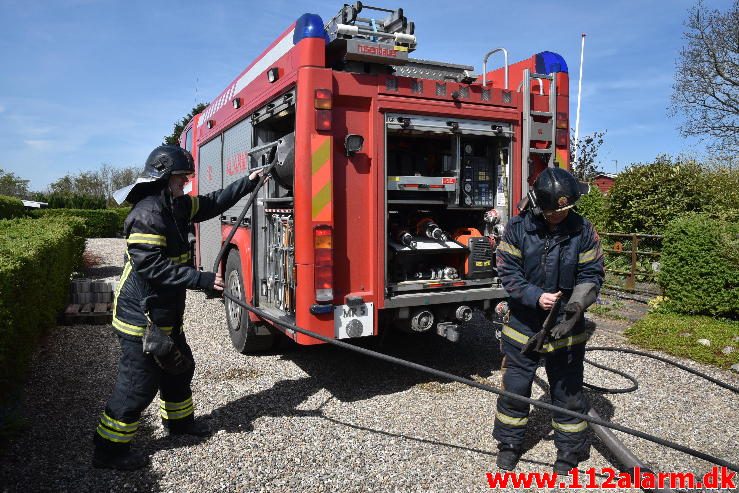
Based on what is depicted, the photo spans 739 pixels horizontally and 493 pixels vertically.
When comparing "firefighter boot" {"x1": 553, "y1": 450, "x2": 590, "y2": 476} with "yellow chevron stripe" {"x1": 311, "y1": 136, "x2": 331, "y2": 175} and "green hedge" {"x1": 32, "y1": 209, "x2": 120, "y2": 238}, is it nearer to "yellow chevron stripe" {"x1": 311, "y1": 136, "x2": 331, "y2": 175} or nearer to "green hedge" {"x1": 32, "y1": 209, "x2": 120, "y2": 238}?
"yellow chevron stripe" {"x1": 311, "y1": 136, "x2": 331, "y2": 175}

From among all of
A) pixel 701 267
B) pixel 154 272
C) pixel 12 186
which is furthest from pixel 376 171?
pixel 12 186

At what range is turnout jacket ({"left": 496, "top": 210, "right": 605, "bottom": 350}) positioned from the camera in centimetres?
321

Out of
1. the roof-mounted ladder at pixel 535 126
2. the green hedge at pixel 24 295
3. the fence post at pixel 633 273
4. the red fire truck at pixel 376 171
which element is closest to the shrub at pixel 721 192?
the fence post at pixel 633 273

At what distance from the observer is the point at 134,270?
3.33 m

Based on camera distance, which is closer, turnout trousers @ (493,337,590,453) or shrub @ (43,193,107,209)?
turnout trousers @ (493,337,590,453)

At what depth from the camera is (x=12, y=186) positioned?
5353 cm

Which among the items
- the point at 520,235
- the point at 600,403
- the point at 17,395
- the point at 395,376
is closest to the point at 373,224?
the point at 520,235

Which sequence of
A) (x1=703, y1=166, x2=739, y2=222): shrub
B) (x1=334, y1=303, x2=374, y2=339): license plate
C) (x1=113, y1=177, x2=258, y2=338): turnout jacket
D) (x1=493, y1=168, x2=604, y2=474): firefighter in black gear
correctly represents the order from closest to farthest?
(x1=493, y1=168, x2=604, y2=474): firefighter in black gear → (x1=113, y1=177, x2=258, y2=338): turnout jacket → (x1=334, y1=303, x2=374, y2=339): license plate → (x1=703, y1=166, x2=739, y2=222): shrub

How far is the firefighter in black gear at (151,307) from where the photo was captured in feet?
10.6

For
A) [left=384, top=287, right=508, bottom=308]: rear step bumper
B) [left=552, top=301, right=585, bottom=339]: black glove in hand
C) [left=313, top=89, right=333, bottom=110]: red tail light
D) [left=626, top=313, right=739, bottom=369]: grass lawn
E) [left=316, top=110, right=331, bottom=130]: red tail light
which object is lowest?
[left=626, top=313, right=739, bottom=369]: grass lawn

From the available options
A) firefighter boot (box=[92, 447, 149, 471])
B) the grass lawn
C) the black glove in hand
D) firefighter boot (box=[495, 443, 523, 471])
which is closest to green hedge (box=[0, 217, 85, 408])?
firefighter boot (box=[92, 447, 149, 471])

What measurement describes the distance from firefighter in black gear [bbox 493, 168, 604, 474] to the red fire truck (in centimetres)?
111

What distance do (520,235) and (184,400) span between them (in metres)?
2.44

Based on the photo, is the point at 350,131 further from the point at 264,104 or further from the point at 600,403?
the point at 600,403
